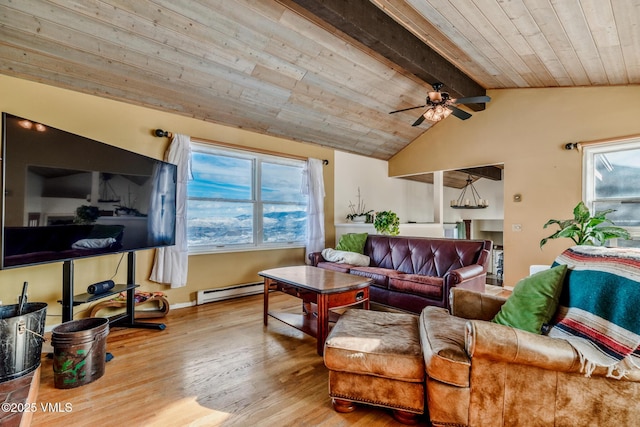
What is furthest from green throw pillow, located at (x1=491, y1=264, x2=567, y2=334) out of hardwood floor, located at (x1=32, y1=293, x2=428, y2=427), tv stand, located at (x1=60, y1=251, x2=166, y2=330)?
tv stand, located at (x1=60, y1=251, x2=166, y2=330)

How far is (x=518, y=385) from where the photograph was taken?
1.35 meters

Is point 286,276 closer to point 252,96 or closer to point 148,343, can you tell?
point 148,343

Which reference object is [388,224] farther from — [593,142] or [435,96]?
[593,142]

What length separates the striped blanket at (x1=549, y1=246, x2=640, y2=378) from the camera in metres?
1.20

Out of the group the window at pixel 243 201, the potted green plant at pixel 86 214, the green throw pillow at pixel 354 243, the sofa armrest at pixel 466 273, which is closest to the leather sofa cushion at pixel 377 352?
the sofa armrest at pixel 466 273

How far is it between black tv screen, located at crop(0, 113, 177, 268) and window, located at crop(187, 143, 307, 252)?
793mm

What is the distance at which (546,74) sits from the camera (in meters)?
3.80

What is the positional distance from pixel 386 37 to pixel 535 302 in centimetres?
272

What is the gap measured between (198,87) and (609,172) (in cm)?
537

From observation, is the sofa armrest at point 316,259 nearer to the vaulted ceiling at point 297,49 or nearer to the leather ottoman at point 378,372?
the vaulted ceiling at point 297,49

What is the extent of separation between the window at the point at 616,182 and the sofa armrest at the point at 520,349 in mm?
3834

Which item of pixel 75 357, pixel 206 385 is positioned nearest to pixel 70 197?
pixel 75 357

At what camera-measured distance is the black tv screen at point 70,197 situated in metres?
1.90

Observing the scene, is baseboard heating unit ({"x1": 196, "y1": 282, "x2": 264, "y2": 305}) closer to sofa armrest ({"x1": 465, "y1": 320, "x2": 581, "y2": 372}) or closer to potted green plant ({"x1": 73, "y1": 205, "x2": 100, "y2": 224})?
potted green plant ({"x1": 73, "y1": 205, "x2": 100, "y2": 224})
